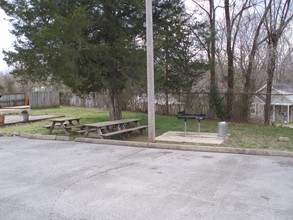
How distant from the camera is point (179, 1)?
43.7ft

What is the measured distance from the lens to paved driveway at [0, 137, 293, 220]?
3.91 metres

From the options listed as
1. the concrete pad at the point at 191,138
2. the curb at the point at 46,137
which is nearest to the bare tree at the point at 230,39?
the concrete pad at the point at 191,138

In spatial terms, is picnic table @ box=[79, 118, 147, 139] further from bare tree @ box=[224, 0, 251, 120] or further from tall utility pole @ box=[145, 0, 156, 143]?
bare tree @ box=[224, 0, 251, 120]

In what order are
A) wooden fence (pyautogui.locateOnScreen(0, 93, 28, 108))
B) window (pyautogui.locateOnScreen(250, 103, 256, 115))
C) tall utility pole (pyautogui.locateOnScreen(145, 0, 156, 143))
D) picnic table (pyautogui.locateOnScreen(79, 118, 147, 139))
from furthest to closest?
wooden fence (pyautogui.locateOnScreen(0, 93, 28, 108)) → window (pyautogui.locateOnScreen(250, 103, 256, 115)) → picnic table (pyautogui.locateOnScreen(79, 118, 147, 139)) → tall utility pole (pyautogui.locateOnScreen(145, 0, 156, 143))

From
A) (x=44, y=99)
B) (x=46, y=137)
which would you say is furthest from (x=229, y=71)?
(x=44, y=99)

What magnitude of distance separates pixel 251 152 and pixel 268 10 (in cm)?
1069

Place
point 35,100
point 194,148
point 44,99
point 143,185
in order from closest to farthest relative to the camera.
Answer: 1. point 143,185
2. point 194,148
3. point 35,100
4. point 44,99

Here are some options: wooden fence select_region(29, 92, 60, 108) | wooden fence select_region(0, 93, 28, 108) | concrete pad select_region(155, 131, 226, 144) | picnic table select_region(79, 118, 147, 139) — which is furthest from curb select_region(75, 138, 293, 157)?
wooden fence select_region(0, 93, 28, 108)

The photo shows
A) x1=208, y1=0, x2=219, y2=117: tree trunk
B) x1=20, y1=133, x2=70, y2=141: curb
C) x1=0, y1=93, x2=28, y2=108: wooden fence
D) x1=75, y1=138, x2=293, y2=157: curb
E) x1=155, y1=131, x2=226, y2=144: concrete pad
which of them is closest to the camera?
x1=75, y1=138, x2=293, y2=157: curb

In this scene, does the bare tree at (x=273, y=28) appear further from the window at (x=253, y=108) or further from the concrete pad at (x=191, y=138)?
the concrete pad at (x=191, y=138)

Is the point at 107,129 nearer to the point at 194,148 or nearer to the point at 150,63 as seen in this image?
the point at 150,63

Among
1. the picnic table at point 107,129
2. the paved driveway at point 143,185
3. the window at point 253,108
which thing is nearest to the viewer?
the paved driveway at point 143,185

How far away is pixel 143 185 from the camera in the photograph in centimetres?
504

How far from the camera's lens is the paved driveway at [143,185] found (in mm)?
3906
